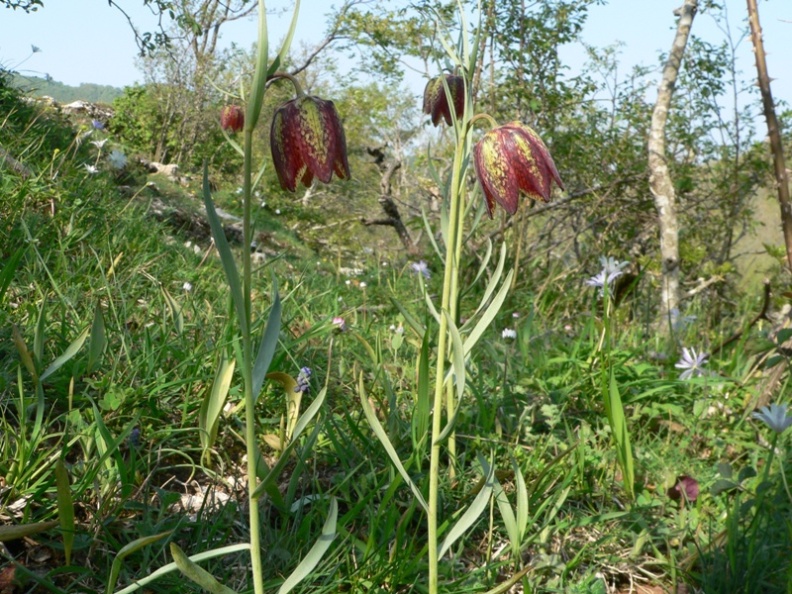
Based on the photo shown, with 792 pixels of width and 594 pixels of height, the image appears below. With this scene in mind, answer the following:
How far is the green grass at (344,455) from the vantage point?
1.28m

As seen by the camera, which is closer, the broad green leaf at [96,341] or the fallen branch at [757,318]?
the broad green leaf at [96,341]

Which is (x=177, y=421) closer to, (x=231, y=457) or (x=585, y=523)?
(x=231, y=457)

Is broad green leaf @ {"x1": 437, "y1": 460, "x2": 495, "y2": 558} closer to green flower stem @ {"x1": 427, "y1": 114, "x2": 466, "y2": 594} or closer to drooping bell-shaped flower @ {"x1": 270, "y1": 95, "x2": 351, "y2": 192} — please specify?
green flower stem @ {"x1": 427, "y1": 114, "x2": 466, "y2": 594}

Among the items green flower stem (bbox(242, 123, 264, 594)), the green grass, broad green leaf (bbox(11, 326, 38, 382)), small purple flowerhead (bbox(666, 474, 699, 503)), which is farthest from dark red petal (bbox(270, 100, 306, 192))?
small purple flowerhead (bbox(666, 474, 699, 503))

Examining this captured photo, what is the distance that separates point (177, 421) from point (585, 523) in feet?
2.61

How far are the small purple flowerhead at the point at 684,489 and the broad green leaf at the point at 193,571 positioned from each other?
100 centimetres

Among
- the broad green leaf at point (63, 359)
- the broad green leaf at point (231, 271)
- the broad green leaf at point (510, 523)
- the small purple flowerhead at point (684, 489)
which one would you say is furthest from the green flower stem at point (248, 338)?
the small purple flowerhead at point (684, 489)

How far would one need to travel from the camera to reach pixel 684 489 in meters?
1.58

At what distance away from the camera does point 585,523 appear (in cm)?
144

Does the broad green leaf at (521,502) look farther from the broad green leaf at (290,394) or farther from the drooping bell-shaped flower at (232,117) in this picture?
the drooping bell-shaped flower at (232,117)

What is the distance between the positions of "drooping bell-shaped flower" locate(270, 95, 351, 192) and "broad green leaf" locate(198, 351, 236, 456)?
1.33ft

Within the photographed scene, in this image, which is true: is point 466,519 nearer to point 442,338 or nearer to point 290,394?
point 442,338

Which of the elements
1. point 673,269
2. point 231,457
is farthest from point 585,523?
point 673,269

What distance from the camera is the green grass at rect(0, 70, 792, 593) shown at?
1.28 meters
